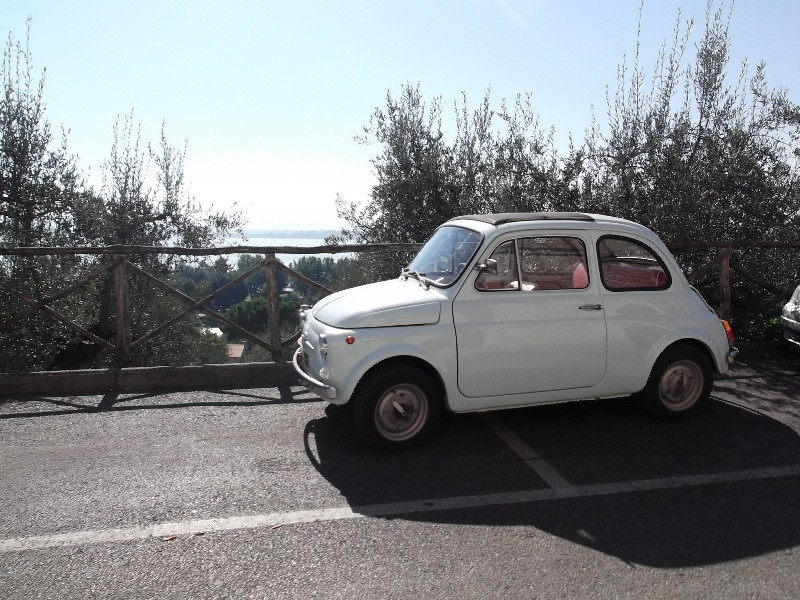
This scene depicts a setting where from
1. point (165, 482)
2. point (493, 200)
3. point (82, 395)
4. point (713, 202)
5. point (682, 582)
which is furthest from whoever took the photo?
point (493, 200)

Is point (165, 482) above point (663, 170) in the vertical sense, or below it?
below

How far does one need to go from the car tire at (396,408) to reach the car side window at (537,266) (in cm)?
89

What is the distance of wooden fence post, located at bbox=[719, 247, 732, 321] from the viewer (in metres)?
8.66

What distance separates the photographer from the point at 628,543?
12.4 feet

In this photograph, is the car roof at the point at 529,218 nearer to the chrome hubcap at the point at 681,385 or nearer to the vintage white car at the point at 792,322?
the chrome hubcap at the point at 681,385

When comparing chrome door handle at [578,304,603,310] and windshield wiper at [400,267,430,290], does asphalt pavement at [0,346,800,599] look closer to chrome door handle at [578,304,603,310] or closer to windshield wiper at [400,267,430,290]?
chrome door handle at [578,304,603,310]

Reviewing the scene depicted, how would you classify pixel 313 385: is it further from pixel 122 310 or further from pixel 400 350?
pixel 122 310

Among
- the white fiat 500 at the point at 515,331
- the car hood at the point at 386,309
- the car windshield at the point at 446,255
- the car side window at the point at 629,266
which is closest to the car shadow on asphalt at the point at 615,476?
the white fiat 500 at the point at 515,331

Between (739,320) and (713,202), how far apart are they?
6.57 feet

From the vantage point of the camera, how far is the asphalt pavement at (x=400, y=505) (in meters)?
3.44

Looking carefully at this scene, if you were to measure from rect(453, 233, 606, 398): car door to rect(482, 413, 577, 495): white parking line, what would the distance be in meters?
0.42

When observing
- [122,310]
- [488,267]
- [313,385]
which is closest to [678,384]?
[488,267]

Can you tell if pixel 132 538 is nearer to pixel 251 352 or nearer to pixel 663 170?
pixel 251 352

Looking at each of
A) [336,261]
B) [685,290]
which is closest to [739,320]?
[685,290]
